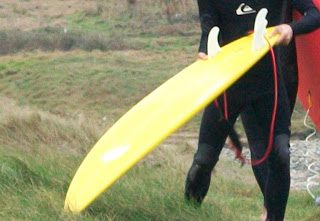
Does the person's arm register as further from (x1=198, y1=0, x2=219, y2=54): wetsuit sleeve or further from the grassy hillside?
the grassy hillside

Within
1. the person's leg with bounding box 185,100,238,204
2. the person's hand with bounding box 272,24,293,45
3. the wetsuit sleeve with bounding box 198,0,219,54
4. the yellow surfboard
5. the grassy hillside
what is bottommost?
the grassy hillside

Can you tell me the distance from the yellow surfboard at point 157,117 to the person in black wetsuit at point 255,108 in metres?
0.12

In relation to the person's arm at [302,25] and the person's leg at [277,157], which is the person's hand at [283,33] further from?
the person's leg at [277,157]

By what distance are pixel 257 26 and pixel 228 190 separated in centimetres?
360

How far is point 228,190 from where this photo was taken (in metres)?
7.27

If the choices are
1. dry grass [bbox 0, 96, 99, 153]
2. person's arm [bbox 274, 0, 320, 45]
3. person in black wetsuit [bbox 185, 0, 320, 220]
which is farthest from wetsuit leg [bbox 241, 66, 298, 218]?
dry grass [bbox 0, 96, 99, 153]

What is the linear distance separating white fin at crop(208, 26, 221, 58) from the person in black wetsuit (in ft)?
0.28

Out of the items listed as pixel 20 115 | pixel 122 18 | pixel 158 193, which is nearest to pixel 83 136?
pixel 20 115

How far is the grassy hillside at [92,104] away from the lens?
4000 millimetres

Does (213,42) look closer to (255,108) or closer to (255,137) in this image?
(255,108)

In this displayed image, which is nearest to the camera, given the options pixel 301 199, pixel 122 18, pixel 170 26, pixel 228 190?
pixel 301 199

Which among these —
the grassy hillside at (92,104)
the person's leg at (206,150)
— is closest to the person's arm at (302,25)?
the person's leg at (206,150)

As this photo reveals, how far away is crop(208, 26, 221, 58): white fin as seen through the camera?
4.02 meters

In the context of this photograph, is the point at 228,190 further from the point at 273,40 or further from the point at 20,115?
the point at 273,40
